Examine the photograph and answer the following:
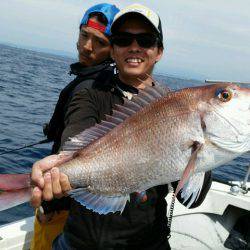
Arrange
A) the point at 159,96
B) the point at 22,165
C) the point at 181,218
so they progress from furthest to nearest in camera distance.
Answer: the point at 22,165, the point at 181,218, the point at 159,96

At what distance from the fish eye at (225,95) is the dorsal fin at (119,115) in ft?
1.30

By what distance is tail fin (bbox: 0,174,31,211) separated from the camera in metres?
2.75

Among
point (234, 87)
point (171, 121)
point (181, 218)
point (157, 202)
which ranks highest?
point (234, 87)

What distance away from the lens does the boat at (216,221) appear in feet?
20.6

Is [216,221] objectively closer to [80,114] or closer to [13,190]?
[80,114]

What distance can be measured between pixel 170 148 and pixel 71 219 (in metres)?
1.33

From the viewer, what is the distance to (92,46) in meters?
5.20

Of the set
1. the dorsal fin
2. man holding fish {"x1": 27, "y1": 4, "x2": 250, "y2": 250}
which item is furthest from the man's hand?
the dorsal fin

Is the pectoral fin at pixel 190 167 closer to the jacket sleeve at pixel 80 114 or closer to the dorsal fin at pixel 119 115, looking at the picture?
the dorsal fin at pixel 119 115

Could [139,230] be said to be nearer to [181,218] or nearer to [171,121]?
[171,121]

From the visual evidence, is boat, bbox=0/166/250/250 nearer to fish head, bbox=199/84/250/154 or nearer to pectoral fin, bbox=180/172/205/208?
pectoral fin, bbox=180/172/205/208

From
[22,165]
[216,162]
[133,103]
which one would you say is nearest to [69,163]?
[133,103]

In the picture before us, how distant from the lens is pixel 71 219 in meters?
3.57

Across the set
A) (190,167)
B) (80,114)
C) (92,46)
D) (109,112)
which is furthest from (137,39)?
(92,46)
